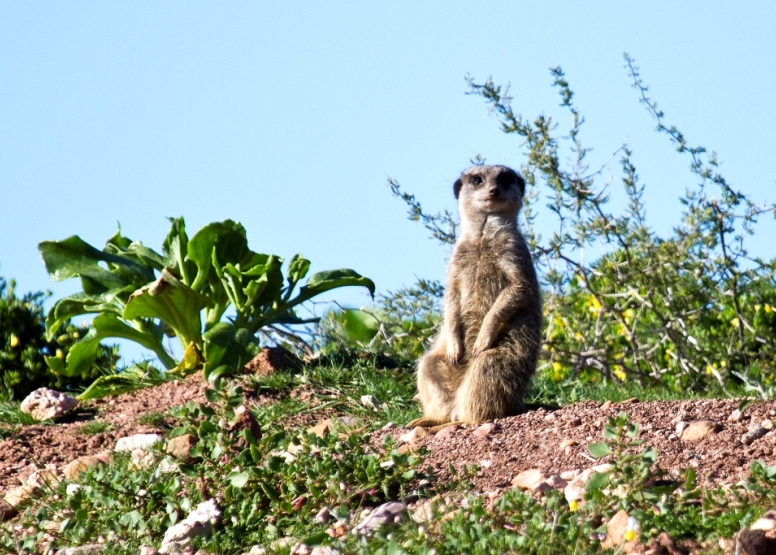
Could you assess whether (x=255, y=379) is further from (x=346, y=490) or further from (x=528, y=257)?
(x=346, y=490)

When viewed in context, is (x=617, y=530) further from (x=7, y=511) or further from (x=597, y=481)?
(x=7, y=511)

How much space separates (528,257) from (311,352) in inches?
92.8

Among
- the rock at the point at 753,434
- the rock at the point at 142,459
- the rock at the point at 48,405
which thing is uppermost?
the rock at the point at 48,405

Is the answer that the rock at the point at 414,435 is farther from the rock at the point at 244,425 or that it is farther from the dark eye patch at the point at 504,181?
the dark eye patch at the point at 504,181

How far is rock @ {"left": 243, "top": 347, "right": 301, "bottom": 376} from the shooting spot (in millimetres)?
6666

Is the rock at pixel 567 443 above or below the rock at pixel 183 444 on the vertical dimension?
below

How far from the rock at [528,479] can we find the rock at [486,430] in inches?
31.3

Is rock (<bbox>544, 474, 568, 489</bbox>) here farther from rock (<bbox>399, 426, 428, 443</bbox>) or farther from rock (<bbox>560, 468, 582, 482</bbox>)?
rock (<bbox>399, 426, 428, 443</bbox>)

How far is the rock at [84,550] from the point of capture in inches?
151

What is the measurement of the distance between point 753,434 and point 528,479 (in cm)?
100

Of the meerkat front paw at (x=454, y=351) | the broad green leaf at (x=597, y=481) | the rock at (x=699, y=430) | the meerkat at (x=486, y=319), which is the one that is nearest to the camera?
the broad green leaf at (x=597, y=481)

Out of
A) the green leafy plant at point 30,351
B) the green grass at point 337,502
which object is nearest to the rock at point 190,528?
the green grass at point 337,502

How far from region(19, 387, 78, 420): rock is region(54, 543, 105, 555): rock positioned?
254 cm

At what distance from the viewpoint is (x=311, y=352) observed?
738 centimetres
